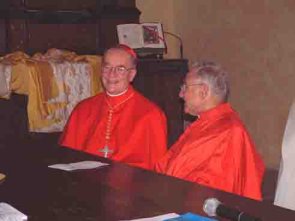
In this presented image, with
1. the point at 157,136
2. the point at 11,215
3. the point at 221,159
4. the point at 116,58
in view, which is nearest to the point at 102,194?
the point at 11,215

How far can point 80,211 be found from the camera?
95.7 inches

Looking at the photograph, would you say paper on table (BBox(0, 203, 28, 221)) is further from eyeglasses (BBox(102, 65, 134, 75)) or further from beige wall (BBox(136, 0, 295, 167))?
beige wall (BBox(136, 0, 295, 167))

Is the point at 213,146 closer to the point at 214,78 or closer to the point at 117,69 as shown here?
the point at 214,78

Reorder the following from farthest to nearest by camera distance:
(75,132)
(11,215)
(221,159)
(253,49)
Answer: (253,49) < (75,132) < (221,159) < (11,215)

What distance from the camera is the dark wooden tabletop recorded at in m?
2.38

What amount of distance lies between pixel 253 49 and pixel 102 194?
4.23 m

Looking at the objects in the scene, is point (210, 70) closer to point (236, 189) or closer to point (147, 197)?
point (236, 189)

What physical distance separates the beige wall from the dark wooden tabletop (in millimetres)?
3376

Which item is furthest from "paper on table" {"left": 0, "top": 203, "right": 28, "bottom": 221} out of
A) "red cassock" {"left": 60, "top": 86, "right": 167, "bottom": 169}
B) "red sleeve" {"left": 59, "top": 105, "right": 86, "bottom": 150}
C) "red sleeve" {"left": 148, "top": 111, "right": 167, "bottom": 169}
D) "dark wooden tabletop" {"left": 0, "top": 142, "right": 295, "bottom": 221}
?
"red sleeve" {"left": 59, "top": 105, "right": 86, "bottom": 150}

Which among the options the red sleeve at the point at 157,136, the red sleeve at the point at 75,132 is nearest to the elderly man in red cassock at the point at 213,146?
the red sleeve at the point at 157,136

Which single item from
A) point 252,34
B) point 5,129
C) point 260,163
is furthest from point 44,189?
point 252,34

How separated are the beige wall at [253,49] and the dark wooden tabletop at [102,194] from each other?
3.38 metres

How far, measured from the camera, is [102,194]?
2682mm

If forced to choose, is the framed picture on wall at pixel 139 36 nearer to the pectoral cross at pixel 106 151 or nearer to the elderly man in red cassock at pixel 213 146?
the pectoral cross at pixel 106 151
